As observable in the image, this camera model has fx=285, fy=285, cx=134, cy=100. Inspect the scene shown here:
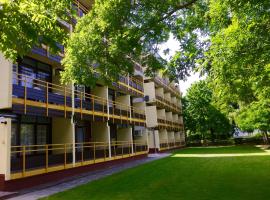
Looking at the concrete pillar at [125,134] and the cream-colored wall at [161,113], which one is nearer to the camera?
the concrete pillar at [125,134]

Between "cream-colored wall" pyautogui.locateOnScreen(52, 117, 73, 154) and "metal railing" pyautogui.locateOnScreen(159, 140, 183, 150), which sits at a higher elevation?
"cream-colored wall" pyautogui.locateOnScreen(52, 117, 73, 154)

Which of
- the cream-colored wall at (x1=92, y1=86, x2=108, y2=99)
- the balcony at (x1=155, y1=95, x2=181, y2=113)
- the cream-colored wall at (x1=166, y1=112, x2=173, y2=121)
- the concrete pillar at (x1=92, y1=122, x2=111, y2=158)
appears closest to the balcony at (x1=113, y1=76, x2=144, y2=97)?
the cream-colored wall at (x1=92, y1=86, x2=108, y2=99)

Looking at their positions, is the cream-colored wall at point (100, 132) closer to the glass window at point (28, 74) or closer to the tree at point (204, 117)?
the glass window at point (28, 74)

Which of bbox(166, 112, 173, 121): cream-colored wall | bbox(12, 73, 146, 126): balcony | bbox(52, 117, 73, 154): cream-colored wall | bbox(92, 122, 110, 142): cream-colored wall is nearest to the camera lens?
bbox(12, 73, 146, 126): balcony

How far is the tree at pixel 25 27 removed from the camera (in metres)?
5.91

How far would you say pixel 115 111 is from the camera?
82.3ft

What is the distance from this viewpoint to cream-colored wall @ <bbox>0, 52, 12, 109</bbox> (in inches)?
531

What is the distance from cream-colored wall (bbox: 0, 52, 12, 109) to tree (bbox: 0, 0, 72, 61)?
7.18 meters

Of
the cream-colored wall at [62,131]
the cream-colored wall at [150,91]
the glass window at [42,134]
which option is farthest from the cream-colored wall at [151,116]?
the glass window at [42,134]

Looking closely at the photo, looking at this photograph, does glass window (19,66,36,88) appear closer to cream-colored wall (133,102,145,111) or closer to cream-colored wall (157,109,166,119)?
cream-colored wall (133,102,145,111)

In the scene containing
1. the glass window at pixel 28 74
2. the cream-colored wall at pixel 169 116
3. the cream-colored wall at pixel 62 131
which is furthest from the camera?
the cream-colored wall at pixel 169 116

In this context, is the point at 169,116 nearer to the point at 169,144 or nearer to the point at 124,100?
the point at 169,144

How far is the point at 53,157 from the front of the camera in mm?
16266

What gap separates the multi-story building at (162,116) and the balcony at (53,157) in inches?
447
